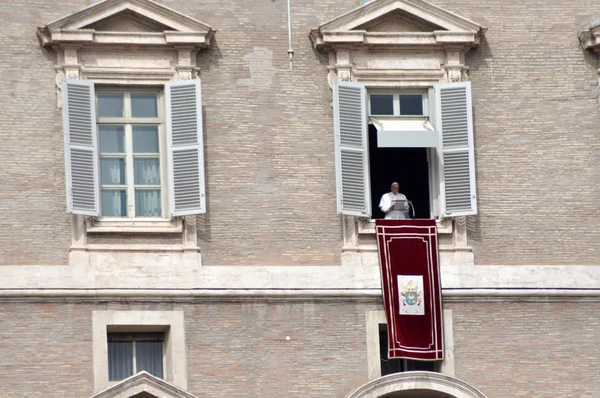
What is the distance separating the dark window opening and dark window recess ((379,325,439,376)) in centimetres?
210

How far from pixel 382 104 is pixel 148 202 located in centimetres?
415

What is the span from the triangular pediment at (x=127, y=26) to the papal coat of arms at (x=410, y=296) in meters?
4.98

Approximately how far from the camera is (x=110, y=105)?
42.7m

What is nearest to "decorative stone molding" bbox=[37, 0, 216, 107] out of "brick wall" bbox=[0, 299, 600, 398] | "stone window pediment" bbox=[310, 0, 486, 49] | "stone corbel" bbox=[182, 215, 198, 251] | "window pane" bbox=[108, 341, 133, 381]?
"stone window pediment" bbox=[310, 0, 486, 49]

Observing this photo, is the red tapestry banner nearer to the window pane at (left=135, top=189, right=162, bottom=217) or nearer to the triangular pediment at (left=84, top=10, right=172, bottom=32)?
the window pane at (left=135, top=189, right=162, bottom=217)

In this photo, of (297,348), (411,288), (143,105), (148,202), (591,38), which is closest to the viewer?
(297,348)

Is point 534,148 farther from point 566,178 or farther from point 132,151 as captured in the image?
point 132,151

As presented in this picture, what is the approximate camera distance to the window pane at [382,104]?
43.2m

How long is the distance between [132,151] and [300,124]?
274 centimetres

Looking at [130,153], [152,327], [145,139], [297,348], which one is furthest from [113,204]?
[297,348]

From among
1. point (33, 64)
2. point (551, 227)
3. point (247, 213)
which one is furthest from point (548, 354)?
point (33, 64)

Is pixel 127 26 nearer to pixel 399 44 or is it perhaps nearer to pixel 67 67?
pixel 67 67

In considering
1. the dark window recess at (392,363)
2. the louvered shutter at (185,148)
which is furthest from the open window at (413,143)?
the louvered shutter at (185,148)

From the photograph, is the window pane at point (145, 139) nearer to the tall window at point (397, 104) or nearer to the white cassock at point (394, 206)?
the tall window at point (397, 104)
